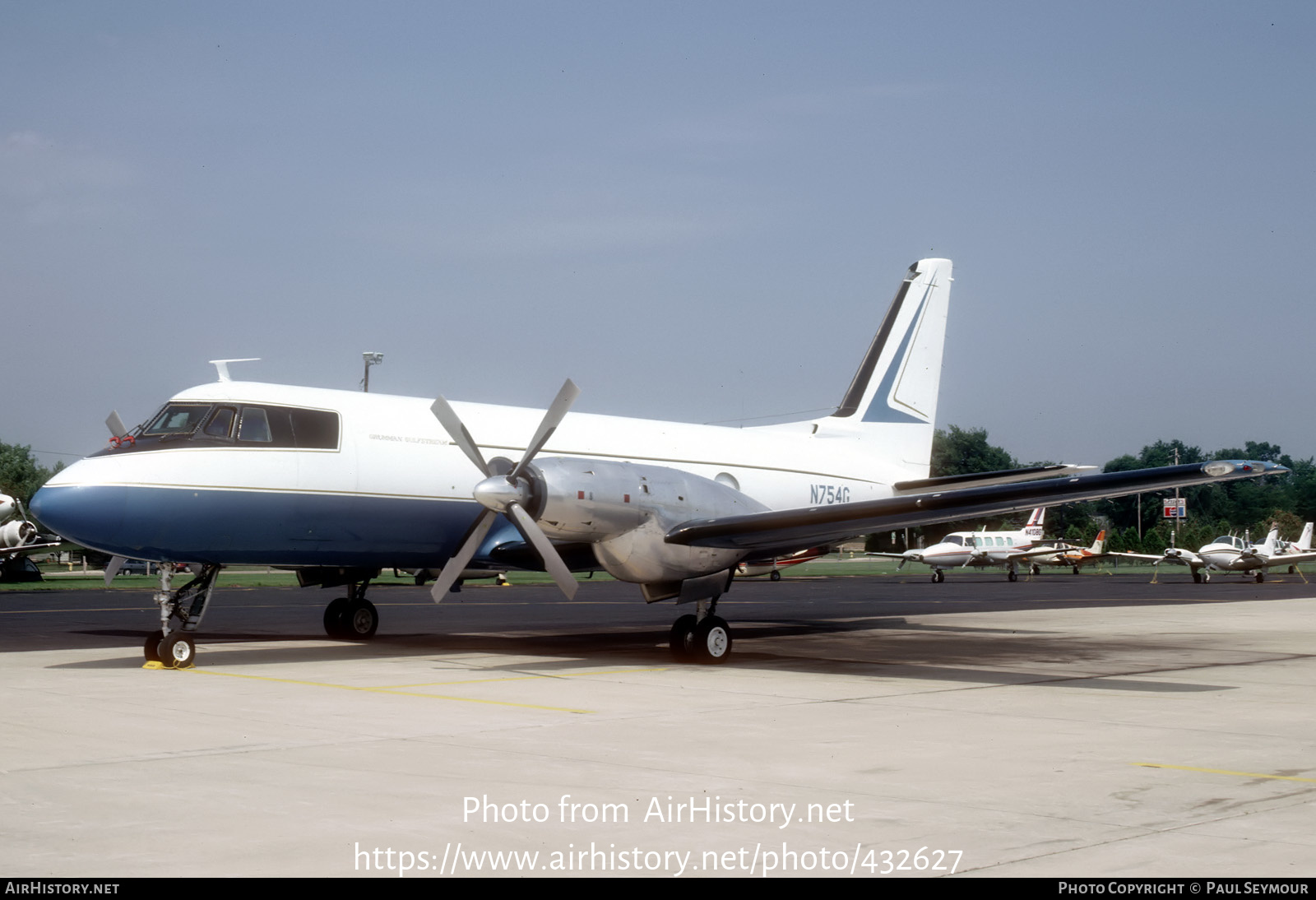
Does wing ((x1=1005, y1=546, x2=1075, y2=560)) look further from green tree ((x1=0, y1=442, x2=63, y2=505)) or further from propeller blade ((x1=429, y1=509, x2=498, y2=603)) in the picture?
green tree ((x1=0, y1=442, x2=63, y2=505))

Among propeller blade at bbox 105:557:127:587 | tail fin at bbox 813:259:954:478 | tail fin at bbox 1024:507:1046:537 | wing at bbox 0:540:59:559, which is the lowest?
wing at bbox 0:540:59:559

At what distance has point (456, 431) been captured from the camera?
15109mm

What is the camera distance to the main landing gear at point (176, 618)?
1444cm

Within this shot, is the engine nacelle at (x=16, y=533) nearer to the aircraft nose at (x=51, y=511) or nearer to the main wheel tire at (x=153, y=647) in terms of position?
the main wheel tire at (x=153, y=647)

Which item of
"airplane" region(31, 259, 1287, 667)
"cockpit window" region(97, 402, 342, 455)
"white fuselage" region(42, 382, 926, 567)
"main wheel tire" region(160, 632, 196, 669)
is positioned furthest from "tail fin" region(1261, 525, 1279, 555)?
"main wheel tire" region(160, 632, 196, 669)

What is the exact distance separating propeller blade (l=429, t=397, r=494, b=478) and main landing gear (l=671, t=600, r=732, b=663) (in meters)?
3.37

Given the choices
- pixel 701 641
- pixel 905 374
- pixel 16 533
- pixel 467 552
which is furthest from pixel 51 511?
pixel 16 533

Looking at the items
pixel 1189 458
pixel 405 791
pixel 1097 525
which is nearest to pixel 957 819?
pixel 405 791

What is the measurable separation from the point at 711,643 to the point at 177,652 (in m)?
6.71

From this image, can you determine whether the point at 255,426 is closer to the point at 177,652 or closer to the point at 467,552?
the point at 177,652

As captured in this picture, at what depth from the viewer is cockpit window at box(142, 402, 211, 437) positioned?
14805 mm

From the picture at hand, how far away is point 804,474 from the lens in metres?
20.8
